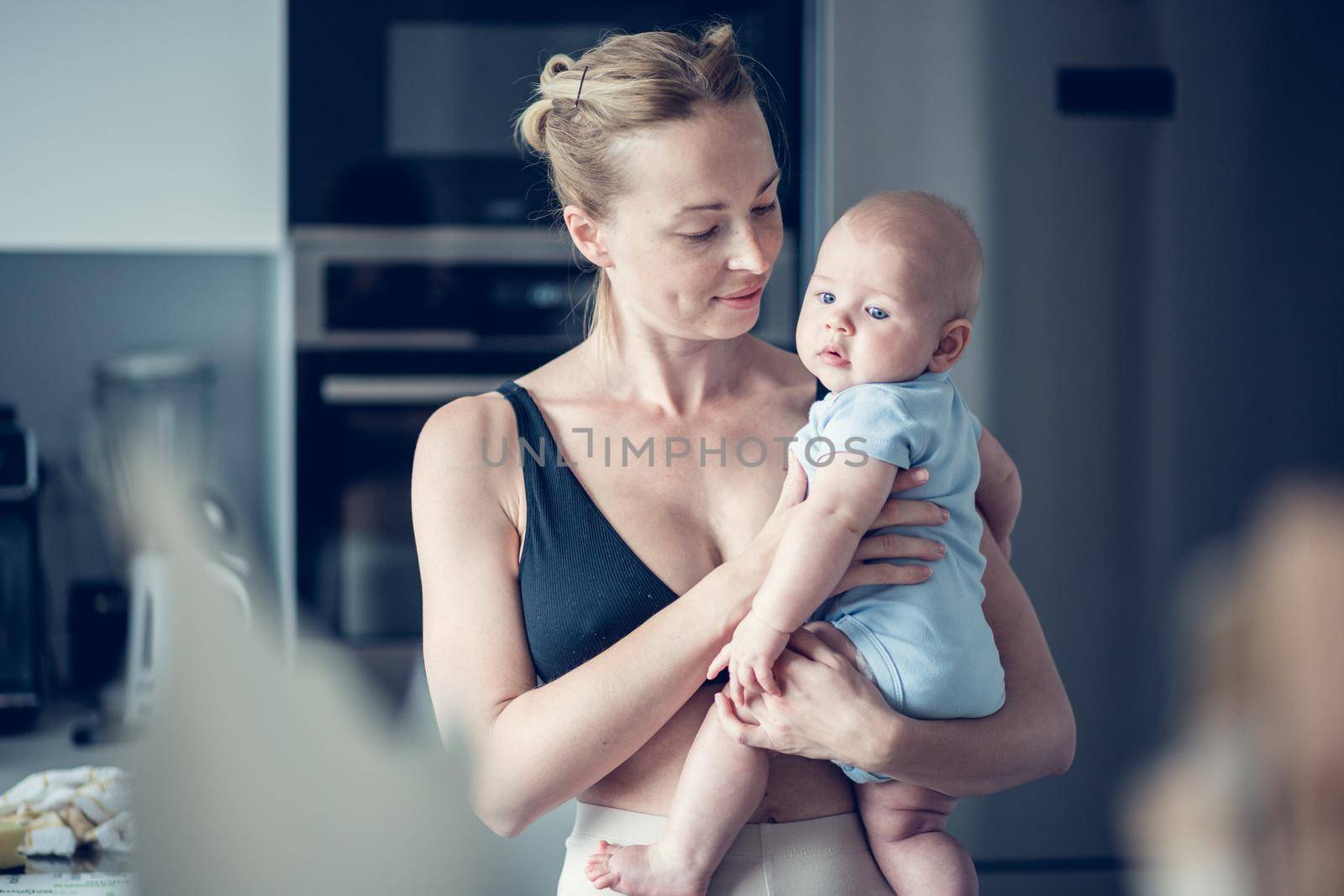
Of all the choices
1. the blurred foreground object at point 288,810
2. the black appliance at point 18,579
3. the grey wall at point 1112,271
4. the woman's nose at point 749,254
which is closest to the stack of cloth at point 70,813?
the blurred foreground object at point 288,810

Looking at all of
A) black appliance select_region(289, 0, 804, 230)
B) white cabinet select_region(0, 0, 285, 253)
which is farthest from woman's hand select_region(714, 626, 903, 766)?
white cabinet select_region(0, 0, 285, 253)

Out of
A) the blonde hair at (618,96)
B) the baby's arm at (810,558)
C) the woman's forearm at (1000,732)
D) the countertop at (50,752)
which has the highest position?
the blonde hair at (618,96)

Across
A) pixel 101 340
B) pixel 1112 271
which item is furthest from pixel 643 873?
pixel 101 340

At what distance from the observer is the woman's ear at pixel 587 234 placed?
978 millimetres

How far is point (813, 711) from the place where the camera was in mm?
800

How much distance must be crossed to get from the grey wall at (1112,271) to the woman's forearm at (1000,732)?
81 cm

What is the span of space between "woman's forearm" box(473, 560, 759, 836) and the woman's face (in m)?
0.22

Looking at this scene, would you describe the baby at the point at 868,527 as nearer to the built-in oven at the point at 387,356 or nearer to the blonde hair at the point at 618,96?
the blonde hair at the point at 618,96

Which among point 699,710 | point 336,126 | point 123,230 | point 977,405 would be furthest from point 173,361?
point 699,710

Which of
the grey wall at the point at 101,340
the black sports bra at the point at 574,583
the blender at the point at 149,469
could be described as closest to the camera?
Result: the black sports bra at the point at 574,583

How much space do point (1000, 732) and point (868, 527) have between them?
0.20m

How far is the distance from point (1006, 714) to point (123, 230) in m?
1.60

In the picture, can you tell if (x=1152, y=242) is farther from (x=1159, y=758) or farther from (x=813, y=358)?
(x=813, y=358)

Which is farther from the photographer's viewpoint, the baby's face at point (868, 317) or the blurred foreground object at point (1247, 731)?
the blurred foreground object at point (1247, 731)
